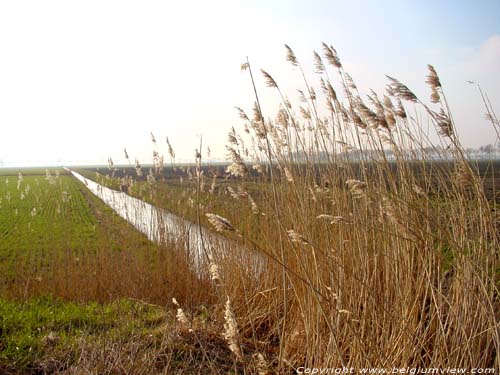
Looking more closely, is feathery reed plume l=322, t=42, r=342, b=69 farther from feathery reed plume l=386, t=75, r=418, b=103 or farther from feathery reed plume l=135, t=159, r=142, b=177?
feathery reed plume l=135, t=159, r=142, b=177

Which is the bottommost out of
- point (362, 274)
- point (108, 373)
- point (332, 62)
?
point (108, 373)

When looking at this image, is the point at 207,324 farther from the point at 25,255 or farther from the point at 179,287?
the point at 25,255

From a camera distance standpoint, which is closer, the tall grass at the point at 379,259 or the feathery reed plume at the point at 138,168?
the tall grass at the point at 379,259

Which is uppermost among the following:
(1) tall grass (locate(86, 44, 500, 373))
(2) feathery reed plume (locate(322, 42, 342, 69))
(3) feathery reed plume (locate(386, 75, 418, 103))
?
(2) feathery reed plume (locate(322, 42, 342, 69))

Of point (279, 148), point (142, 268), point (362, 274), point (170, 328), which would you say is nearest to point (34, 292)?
point (142, 268)

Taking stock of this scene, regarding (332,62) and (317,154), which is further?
(317,154)

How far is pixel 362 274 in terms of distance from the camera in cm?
238

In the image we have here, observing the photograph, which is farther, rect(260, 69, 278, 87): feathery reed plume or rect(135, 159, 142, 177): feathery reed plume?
rect(135, 159, 142, 177): feathery reed plume

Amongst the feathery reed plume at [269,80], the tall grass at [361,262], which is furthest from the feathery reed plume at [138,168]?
the feathery reed plume at [269,80]

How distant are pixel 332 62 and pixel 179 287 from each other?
10.3 feet

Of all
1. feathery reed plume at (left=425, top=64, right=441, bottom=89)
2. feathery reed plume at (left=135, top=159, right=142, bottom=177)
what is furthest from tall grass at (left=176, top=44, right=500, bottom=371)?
feathery reed plume at (left=135, top=159, right=142, bottom=177)

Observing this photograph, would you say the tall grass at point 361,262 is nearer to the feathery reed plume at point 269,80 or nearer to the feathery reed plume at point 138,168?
the feathery reed plume at point 269,80

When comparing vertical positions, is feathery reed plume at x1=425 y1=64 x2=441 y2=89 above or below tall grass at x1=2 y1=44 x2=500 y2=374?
above

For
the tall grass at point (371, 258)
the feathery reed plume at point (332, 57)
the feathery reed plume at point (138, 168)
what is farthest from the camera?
the feathery reed plume at point (138, 168)
